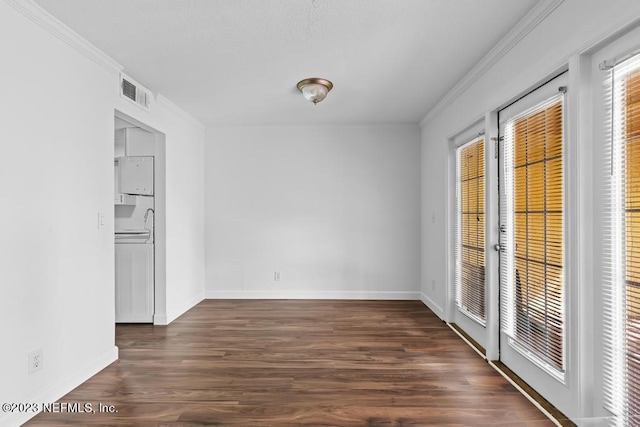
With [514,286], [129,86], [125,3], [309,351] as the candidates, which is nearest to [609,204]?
[514,286]

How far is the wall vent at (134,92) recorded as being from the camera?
10.7ft

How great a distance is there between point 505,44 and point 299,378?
292 centimetres

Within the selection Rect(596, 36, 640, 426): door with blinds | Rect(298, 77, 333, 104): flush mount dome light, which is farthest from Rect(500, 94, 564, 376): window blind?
Rect(298, 77, 333, 104): flush mount dome light

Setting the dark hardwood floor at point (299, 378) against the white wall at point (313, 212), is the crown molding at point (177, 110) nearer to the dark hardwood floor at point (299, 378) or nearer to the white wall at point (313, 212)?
the white wall at point (313, 212)

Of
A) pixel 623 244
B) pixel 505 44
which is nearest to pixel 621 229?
pixel 623 244

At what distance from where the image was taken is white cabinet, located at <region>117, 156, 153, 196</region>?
419 centimetres

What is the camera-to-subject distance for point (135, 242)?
13.6 ft

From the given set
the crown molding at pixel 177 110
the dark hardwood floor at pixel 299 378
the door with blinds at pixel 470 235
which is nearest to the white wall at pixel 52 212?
the dark hardwood floor at pixel 299 378

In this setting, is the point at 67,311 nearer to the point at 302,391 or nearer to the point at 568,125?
the point at 302,391

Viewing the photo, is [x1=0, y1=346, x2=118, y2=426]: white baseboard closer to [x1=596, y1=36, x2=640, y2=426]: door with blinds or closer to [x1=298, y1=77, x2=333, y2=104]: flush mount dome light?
[x1=298, y1=77, x2=333, y2=104]: flush mount dome light

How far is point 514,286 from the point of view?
2.75 m

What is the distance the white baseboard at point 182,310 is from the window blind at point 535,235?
349cm

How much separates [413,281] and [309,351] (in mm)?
2518

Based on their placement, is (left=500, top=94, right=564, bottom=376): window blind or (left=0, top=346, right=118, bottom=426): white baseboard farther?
(left=500, top=94, right=564, bottom=376): window blind
